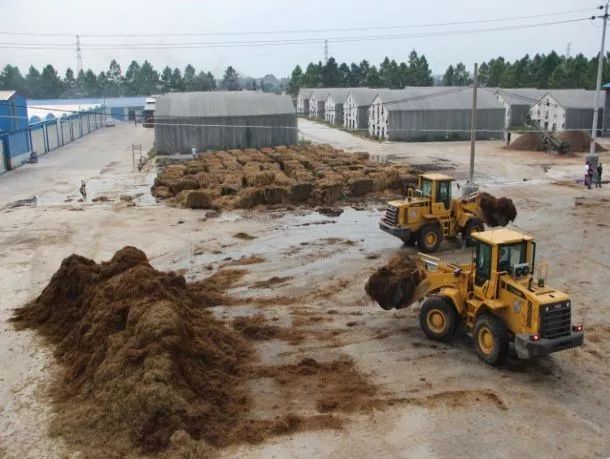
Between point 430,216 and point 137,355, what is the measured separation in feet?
40.8

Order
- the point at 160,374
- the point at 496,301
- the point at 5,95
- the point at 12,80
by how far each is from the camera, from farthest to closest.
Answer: the point at 12,80, the point at 5,95, the point at 496,301, the point at 160,374

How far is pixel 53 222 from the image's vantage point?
2644 centimetres

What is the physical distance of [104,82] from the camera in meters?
147

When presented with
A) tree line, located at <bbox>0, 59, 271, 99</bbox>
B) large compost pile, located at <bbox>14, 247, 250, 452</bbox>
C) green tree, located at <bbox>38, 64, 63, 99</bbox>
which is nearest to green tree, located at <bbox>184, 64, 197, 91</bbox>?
tree line, located at <bbox>0, 59, 271, 99</bbox>

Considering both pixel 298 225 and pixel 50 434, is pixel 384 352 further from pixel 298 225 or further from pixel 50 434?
pixel 298 225

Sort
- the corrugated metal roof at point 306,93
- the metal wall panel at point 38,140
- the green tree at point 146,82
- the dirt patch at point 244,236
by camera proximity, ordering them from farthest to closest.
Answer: the green tree at point 146,82 < the corrugated metal roof at point 306,93 < the metal wall panel at point 38,140 < the dirt patch at point 244,236

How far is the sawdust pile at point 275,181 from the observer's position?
2928 cm

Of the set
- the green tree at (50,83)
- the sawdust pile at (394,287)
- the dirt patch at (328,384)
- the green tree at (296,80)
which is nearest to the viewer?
the dirt patch at (328,384)

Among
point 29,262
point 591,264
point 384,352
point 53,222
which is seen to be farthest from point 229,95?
point 384,352

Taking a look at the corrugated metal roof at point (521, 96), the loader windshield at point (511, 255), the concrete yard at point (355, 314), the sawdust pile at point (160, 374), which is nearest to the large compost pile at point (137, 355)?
the sawdust pile at point (160, 374)

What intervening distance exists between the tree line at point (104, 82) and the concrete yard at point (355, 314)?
105m

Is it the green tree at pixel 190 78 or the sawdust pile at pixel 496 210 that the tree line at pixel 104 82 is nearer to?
the green tree at pixel 190 78

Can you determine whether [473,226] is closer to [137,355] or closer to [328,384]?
[328,384]

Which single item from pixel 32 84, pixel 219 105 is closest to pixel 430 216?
pixel 219 105
